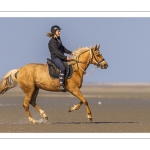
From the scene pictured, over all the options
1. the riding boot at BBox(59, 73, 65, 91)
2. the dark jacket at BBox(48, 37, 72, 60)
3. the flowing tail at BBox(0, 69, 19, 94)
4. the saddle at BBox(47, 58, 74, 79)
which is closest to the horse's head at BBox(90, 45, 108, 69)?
the saddle at BBox(47, 58, 74, 79)

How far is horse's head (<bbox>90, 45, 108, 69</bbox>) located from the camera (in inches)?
764

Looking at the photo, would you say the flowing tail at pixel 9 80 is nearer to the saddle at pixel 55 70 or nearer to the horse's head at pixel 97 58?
the saddle at pixel 55 70

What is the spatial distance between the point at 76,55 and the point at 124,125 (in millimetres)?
2672

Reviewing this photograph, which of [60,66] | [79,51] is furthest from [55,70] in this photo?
[79,51]

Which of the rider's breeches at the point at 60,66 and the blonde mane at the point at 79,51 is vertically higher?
the blonde mane at the point at 79,51

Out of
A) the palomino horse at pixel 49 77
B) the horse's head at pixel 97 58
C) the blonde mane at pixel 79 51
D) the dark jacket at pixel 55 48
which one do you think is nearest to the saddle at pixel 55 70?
the palomino horse at pixel 49 77

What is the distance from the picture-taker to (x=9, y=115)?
23.1 m

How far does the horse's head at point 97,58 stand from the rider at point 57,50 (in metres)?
0.87

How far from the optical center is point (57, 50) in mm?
18906

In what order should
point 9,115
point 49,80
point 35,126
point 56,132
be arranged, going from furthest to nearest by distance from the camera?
point 9,115
point 49,80
point 35,126
point 56,132

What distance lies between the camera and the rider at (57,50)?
1884 centimetres
